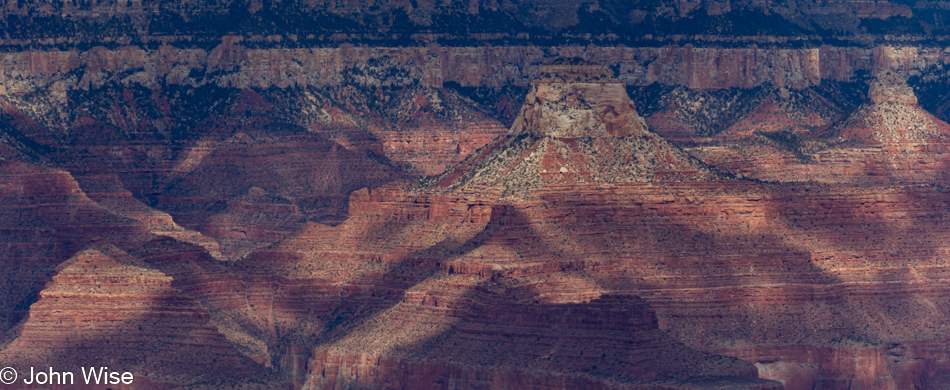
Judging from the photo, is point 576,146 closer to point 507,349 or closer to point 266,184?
point 507,349

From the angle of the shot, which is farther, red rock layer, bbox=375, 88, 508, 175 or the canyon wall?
red rock layer, bbox=375, 88, 508, 175

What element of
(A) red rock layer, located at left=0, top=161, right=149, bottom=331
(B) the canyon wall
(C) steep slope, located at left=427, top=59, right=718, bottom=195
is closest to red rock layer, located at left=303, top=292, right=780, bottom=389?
(C) steep slope, located at left=427, top=59, right=718, bottom=195

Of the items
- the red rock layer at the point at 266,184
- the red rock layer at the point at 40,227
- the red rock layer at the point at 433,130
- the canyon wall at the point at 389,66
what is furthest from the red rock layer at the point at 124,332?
the red rock layer at the point at 433,130

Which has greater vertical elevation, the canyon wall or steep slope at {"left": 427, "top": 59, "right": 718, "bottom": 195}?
the canyon wall

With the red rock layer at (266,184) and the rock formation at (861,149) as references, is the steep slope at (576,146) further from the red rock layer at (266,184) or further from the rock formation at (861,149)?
the red rock layer at (266,184)

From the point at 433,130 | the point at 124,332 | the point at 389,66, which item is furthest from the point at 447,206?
the point at 389,66

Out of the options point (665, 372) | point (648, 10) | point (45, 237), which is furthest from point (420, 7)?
point (665, 372)

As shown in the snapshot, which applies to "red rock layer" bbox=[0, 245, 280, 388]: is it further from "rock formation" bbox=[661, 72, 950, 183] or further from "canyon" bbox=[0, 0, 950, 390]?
"rock formation" bbox=[661, 72, 950, 183]
